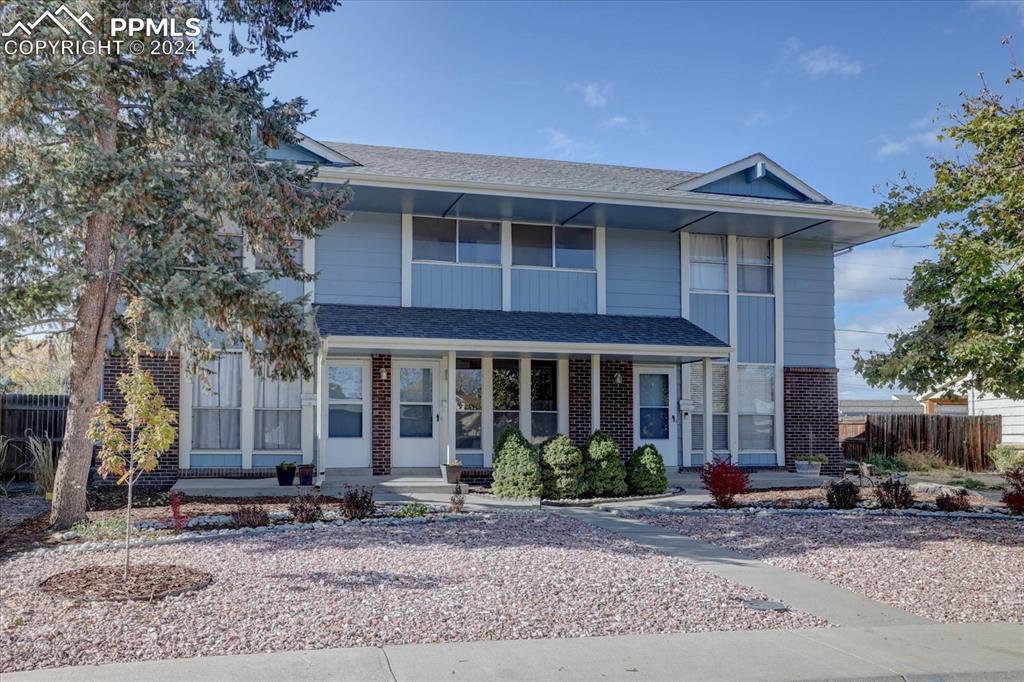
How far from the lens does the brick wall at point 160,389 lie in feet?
47.5

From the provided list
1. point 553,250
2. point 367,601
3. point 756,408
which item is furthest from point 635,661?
point 756,408

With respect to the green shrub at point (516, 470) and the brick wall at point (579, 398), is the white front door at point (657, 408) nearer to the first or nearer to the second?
the brick wall at point (579, 398)

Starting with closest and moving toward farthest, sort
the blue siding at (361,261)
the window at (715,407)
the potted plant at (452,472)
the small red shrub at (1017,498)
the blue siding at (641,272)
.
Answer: the small red shrub at (1017,498)
the potted plant at (452,472)
the blue siding at (361,261)
the blue siding at (641,272)
the window at (715,407)

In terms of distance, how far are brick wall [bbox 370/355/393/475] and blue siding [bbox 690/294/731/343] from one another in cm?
618

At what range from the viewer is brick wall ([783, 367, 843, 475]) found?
17.7 m

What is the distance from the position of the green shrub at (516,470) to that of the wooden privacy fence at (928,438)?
12.8 metres

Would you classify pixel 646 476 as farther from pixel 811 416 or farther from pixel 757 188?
pixel 757 188

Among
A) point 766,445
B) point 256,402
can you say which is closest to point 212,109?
point 256,402

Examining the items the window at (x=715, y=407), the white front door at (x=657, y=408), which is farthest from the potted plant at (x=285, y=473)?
the window at (x=715, y=407)

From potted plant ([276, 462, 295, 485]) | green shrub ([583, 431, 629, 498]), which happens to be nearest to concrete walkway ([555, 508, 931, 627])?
green shrub ([583, 431, 629, 498])

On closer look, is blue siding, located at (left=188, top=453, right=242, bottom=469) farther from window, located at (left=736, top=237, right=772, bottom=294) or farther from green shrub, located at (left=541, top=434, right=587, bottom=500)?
window, located at (left=736, top=237, right=772, bottom=294)

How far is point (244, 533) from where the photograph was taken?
31.6 feet

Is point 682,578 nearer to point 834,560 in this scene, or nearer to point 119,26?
point 834,560

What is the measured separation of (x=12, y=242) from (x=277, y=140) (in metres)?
3.25
